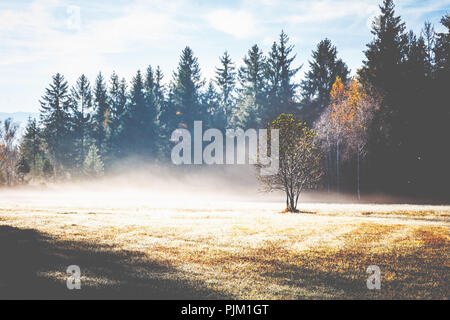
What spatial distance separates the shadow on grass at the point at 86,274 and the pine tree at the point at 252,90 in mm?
56643

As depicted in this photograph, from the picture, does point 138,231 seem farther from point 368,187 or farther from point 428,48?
point 428,48

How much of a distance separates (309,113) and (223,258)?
52.7 meters

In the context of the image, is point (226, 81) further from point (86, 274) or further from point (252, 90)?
point (86, 274)

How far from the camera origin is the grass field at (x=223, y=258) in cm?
1095

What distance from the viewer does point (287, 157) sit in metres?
31.9

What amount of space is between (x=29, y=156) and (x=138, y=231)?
71152 millimetres

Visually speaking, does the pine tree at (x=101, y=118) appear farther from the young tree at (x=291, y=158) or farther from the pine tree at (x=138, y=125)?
the young tree at (x=291, y=158)

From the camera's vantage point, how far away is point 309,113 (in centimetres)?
6378

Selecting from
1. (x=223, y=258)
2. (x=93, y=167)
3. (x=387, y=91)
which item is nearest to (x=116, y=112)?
(x=93, y=167)
